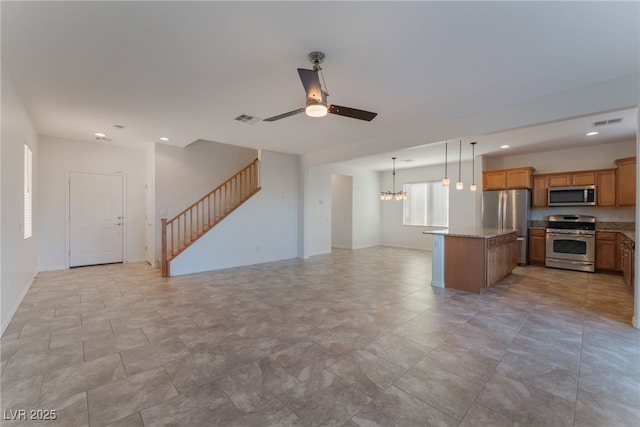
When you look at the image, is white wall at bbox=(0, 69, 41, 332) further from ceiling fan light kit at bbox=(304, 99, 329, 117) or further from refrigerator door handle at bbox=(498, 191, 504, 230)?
refrigerator door handle at bbox=(498, 191, 504, 230)

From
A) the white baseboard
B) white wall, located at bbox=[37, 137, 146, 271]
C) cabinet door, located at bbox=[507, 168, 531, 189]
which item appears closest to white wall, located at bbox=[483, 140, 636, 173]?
cabinet door, located at bbox=[507, 168, 531, 189]

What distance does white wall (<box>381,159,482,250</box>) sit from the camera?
8.05 m

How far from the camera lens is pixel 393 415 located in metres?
1.81

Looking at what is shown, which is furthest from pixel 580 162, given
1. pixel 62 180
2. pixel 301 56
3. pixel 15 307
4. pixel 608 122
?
pixel 62 180

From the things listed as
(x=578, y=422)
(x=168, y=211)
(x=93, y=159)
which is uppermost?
(x=93, y=159)

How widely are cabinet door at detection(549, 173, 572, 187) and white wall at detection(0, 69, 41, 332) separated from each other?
9.50 m

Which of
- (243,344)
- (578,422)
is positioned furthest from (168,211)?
(578,422)

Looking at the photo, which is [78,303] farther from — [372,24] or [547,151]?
[547,151]

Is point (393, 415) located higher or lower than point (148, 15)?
lower

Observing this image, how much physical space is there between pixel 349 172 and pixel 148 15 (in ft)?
25.1

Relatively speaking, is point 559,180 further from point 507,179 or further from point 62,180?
point 62,180

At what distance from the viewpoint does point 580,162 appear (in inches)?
252

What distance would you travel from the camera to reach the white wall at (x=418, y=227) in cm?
805


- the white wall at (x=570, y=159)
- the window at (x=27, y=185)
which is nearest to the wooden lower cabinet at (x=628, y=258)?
the white wall at (x=570, y=159)
